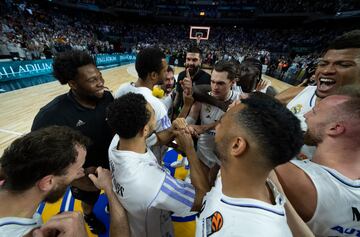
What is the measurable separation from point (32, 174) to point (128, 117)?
27.2 inches

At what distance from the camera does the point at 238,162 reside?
42.3 inches

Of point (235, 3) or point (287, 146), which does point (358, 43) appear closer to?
point (287, 146)

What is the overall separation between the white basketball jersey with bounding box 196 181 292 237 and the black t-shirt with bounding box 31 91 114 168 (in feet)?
4.96

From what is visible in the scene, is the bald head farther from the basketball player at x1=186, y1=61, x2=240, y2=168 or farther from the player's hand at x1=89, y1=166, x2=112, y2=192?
the player's hand at x1=89, y1=166, x2=112, y2=192

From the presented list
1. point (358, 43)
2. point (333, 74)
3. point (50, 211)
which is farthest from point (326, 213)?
point (50, 211)

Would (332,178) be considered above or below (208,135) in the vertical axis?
above

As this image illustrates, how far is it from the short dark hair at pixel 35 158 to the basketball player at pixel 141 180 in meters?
0.33

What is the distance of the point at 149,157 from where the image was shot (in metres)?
1.56

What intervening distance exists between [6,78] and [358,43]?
11.5 metres

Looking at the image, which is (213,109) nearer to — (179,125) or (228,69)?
(228,69)

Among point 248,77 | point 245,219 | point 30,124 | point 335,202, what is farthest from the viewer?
point 30,124

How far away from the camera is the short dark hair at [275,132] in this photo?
39.4 inches

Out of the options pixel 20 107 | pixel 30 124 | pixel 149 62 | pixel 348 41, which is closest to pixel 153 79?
pixel 149 62

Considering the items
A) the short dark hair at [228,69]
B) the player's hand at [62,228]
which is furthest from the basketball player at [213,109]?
the player's hand at [62,228]
